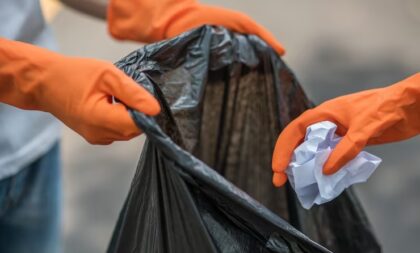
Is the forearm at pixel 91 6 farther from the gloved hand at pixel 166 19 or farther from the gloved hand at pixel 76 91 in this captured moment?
the gloved hand at pixel 76 91

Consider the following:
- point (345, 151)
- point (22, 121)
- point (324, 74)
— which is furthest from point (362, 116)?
point (324, 74)

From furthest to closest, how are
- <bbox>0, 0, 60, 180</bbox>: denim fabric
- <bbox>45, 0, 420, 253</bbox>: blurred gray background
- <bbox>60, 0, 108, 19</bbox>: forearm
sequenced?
<bbox>45, 0, 420, 253</bbox>: blurred gray background < <bbox>60, 0, 108, 19</bbox>: forearm < <bbox>0, 0, 60, 180</bbox>: denim fabric

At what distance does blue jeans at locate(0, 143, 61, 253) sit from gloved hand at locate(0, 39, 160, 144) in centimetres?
26

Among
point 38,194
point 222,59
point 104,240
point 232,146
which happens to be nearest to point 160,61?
point 222,59

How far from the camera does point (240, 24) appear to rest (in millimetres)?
1188

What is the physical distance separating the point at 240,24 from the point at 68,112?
1.34 feet

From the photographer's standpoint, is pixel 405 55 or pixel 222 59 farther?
pixel 405 55

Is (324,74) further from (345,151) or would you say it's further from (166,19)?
(345,151)

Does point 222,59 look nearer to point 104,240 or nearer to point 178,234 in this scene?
point 178,234

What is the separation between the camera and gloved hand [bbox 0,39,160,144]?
85 cm

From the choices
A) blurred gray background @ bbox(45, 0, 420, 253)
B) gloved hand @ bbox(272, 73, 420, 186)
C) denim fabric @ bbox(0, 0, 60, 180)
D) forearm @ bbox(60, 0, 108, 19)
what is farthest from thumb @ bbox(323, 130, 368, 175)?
blurred gray background @ bbox(45, 0, 420, 253)

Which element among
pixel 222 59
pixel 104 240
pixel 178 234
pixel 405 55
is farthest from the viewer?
pixel 405 55

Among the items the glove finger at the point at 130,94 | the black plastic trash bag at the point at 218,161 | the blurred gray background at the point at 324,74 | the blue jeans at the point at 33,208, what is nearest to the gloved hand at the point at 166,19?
the black plastic trash bag at the point at 218,161

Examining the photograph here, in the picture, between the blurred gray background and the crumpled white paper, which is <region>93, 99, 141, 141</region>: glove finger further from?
the blurred gray background
